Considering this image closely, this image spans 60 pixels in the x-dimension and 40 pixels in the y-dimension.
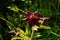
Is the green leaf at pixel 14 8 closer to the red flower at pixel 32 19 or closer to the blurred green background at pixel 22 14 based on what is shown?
the blurred green background at pixel 22 14

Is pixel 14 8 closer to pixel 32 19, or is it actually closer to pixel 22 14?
pixel 22 14

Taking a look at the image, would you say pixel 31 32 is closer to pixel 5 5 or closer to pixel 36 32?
pixel 36 32

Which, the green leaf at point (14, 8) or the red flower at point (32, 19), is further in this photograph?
the green leaf at point (14, 8)

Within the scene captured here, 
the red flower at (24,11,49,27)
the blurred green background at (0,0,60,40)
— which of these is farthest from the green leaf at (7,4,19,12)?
the red flower at (24,11,49,27)

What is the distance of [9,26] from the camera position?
1.30 meters

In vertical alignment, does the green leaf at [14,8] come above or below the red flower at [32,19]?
above

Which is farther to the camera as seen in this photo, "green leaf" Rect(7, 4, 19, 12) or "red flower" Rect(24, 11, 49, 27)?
"green leaf" Rect(7, 4, 19, 12)

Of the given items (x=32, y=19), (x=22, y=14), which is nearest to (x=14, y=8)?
(x=22, y=14)

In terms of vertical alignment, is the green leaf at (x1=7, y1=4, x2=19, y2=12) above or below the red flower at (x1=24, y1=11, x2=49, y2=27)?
above

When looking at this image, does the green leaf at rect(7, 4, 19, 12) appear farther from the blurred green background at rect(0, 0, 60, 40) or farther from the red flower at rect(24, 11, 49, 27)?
the red flower at rect(24, 11, 49, 27)

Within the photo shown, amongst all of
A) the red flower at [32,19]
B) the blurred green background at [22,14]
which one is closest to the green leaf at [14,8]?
the blurred green background at [22,14]

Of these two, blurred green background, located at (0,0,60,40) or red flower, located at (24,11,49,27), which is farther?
blurred green background, located at (0,0,60,40)

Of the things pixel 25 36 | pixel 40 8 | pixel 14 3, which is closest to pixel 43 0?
pixel 40 8

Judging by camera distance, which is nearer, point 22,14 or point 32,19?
point 32,19
